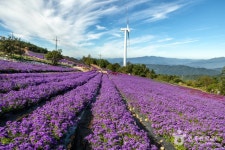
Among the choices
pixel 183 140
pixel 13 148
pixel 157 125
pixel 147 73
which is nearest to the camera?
pixel 13 148

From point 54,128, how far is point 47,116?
149 cm

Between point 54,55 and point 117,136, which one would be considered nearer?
point 117,136

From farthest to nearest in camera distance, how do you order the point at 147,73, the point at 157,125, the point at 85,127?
the point at 147,73, the point at 157,125, the point at 85,127

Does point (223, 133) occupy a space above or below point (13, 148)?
below

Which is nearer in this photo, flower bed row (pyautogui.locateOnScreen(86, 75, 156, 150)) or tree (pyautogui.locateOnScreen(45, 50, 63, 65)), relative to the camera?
flower bed row (pyautogui.locateOnScreen(86, 75, 156, 150))

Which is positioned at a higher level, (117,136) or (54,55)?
(54,55)

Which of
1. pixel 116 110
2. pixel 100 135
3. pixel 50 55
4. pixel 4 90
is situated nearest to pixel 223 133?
pixel 116 110

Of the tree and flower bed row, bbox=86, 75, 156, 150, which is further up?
the tree

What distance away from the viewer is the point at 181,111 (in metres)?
15.8

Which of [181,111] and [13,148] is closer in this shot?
[13,148]

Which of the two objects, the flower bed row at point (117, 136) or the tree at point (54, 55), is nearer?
the flower bed row at point (117, 136)

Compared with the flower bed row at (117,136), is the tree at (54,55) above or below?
above

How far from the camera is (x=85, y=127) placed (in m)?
10.5

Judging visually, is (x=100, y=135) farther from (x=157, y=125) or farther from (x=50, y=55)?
(x=50, y=55)
